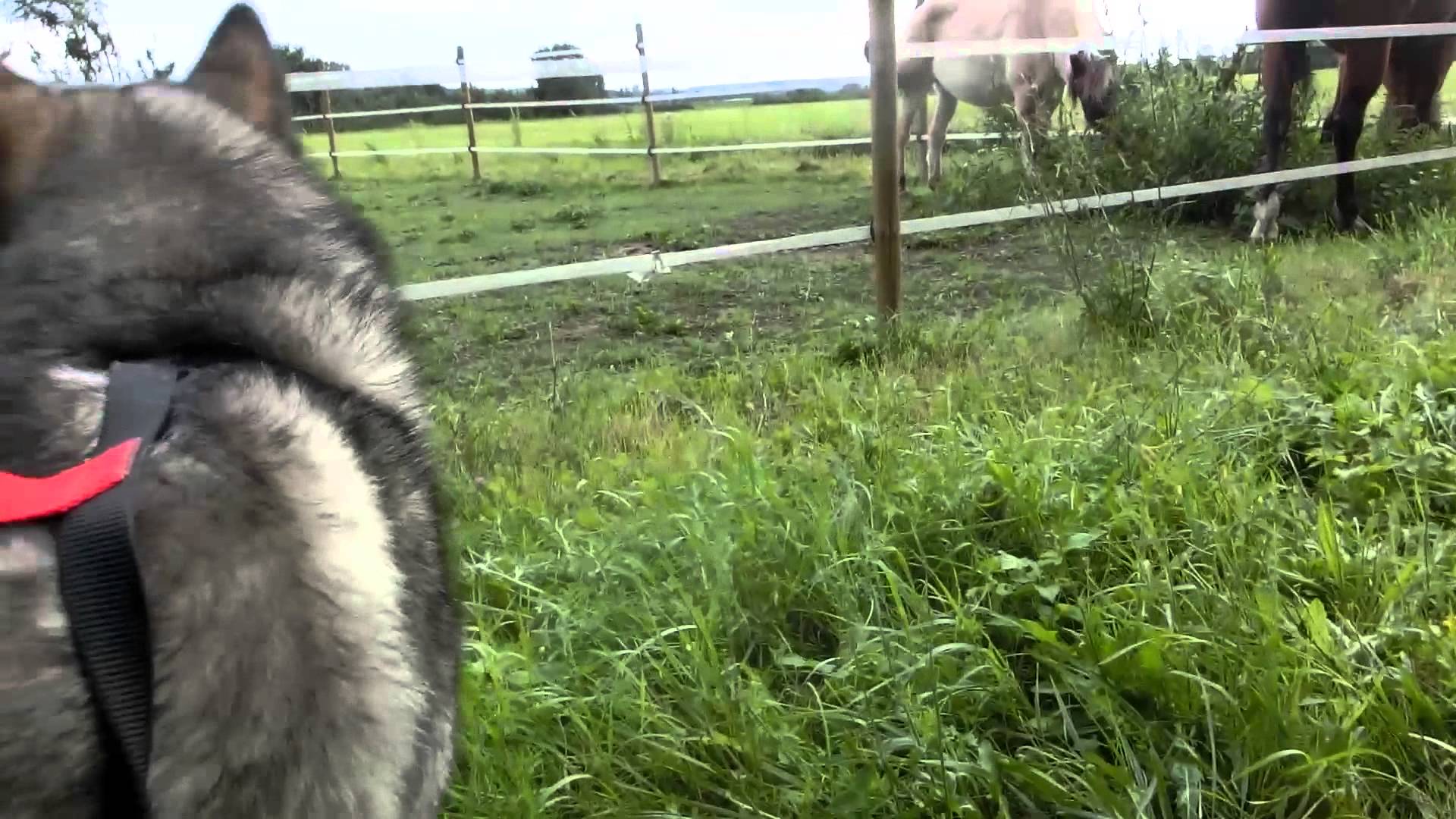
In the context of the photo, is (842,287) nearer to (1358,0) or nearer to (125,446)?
(1358,0)

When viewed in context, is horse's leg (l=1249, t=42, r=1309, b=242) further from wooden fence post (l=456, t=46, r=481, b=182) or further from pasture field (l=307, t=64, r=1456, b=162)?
wooden fence post (l=456, t=46, r=481, b=182)

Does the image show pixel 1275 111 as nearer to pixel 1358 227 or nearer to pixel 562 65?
pixel 1358 227

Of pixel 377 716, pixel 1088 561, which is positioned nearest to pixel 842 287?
pixel 1088 561

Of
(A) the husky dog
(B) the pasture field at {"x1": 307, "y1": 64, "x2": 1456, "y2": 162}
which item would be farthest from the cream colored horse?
(A) the husky dog

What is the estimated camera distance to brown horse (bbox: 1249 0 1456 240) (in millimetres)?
4613

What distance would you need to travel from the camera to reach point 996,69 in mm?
5410

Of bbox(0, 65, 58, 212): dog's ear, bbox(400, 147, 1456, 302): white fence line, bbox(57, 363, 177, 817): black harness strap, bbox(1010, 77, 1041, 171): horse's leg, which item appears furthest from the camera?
bbox(1010, 77, 1041, 171): horse's leg

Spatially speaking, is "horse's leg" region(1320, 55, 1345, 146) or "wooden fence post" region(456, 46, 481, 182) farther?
"horse's leg" region(1320, 55, 1345, 146)

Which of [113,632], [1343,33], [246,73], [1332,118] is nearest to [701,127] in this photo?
[1343,33]

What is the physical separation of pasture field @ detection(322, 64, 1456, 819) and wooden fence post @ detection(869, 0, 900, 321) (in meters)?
0.21

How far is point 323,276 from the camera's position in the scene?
3.65ft

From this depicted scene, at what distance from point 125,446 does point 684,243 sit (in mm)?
3544

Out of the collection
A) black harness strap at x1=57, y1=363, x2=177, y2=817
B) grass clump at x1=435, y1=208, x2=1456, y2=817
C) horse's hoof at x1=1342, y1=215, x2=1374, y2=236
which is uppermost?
black harness strap at x1=57, y1=363, x2=177, y2=817

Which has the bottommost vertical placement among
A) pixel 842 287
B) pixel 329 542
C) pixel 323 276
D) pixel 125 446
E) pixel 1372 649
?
pixel 1372 649
